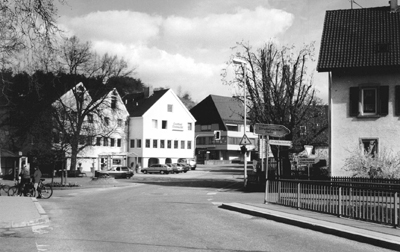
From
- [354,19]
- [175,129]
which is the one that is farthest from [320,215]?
[175,129]

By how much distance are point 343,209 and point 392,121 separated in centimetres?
1523

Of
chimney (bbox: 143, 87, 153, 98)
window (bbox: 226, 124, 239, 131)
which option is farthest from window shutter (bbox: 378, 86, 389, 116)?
window (bbox: 226, 124, 239, 131)

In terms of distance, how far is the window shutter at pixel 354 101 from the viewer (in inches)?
1133

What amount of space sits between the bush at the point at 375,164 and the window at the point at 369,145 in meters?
0.30

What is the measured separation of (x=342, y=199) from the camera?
14719 mm

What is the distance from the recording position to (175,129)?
79.9 metres

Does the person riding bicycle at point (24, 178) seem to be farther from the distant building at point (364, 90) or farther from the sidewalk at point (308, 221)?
the distant building at point (364, 90)

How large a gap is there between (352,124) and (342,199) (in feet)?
49.5

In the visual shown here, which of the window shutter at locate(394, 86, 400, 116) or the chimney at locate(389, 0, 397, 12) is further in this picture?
the chimney at locate(389, 0, 397, 12)

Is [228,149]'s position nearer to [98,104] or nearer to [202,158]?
[202,158]

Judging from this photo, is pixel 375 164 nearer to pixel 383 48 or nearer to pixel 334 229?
pixel 383 48

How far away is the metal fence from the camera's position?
41.6 ft

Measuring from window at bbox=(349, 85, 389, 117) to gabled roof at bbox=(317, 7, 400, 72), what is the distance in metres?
1.35

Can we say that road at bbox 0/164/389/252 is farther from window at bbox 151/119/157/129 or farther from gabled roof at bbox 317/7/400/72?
window at bbox 151/119/157/129
